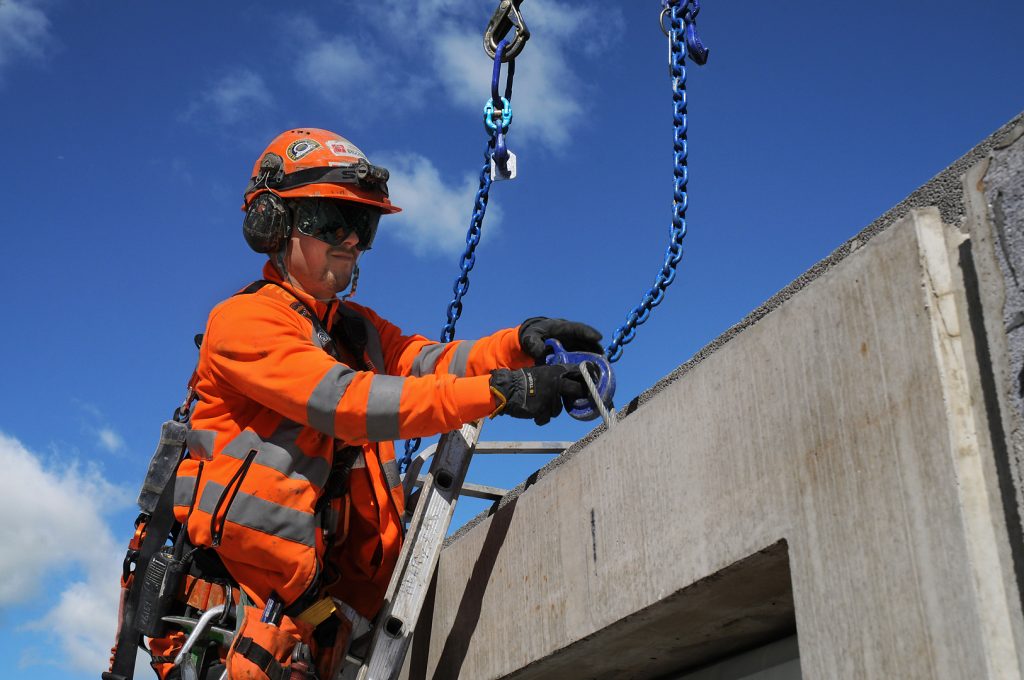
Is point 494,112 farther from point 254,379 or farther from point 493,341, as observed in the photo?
point 254,379

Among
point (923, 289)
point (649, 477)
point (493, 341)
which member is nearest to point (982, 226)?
point (923, 289)

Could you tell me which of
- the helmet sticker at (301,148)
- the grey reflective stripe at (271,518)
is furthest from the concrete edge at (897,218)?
the helmet sticker at (301,148)

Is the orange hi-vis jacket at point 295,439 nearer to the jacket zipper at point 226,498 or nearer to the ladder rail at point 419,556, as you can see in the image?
the jacket zipper at point 226,498

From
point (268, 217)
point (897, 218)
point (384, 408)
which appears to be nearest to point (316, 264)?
point (268, 217)

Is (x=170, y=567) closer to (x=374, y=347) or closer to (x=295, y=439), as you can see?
(x=295, y=439)

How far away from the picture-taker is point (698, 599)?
126 inches

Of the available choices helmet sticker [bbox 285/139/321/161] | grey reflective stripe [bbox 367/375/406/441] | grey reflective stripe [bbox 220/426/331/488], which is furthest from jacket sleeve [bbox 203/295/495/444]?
helmet sticker [bbox 285/139/321/161]

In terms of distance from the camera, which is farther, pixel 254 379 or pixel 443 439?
pixel 443 439

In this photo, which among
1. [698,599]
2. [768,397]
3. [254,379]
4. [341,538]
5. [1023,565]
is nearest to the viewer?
[1023,565]

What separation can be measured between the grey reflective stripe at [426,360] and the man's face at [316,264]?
0.51 m

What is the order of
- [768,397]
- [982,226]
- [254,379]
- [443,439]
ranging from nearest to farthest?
1. [982,226]
2. [768,397]
3. [254,379]
4. [443,439]

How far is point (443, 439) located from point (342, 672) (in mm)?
992

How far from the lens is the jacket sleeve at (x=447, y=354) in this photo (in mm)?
4453

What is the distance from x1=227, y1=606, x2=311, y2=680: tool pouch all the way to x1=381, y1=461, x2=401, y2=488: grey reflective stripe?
0.68 meters
